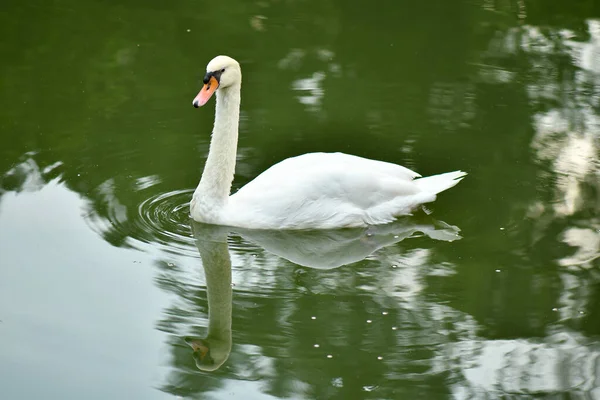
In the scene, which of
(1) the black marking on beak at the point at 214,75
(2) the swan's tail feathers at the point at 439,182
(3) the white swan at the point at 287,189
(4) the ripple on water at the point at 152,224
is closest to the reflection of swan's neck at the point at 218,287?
(4) the ripple on water at the point at 152,224

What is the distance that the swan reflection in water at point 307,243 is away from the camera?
24.6 ft

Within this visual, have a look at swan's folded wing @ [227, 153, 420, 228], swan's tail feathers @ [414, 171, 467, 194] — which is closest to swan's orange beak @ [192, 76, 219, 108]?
swan's folded wing @ [227, 153, 420, 228]

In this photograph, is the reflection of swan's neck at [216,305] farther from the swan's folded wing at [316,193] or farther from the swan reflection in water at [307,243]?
the swan's folded wing at [316,193]

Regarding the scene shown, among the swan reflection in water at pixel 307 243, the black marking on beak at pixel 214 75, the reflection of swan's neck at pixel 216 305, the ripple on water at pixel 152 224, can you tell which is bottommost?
the swan reflection in water at pixel 307 243

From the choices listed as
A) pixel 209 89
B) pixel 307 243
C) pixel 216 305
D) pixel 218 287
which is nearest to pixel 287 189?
pixel 307 243

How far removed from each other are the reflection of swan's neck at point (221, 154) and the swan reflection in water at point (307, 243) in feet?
0.80

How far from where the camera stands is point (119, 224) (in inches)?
318

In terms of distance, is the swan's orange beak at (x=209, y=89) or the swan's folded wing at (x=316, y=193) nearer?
the swan's orange beak at (x=209, y=89)

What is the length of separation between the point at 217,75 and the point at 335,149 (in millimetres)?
2212

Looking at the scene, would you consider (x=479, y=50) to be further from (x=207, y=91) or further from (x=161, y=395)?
(x=161, y=395)

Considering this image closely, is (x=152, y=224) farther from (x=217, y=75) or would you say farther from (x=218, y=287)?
(x=217, y=75)

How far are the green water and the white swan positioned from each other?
0.16 m

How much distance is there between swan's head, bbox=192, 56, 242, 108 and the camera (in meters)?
7.86

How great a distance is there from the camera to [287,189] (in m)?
7.98
